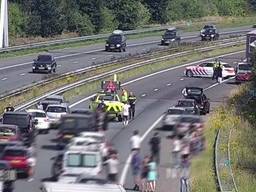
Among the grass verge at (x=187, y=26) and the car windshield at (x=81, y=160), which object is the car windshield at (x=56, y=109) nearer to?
the car windshield at (x=81, y=160)

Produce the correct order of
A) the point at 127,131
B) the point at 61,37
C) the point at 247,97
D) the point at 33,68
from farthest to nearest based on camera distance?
the point at 61,37 < the point at 33,68 < the point at 247,97 < the point at 127,131

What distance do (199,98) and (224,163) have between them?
19.6m

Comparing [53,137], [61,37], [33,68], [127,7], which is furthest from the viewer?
[127,7]

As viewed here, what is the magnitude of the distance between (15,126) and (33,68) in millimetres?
37615

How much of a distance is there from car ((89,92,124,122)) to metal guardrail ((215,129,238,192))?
5.82 m

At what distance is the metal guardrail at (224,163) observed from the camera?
35750 mm

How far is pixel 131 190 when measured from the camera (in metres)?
33.4

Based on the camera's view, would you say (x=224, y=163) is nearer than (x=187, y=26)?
Yes

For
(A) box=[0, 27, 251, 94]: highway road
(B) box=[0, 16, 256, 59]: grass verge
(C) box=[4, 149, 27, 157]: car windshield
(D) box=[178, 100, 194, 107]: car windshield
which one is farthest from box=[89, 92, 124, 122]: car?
(B) box=[0, 16, 256, 59]: grass verge

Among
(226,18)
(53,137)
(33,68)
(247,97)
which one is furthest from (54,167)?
(226,18)

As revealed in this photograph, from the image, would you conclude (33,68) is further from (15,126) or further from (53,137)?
(53,137)

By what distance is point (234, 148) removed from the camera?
45000 mm

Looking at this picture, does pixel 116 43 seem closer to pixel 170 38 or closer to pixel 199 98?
pixel 170 38

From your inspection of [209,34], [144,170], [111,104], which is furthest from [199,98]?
[209,34]
